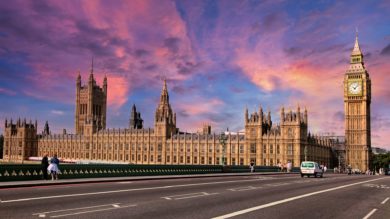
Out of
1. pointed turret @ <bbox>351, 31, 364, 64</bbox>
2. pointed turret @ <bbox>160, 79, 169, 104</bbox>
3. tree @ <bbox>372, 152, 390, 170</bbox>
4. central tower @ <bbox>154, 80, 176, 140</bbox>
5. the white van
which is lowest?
tree @ <bbox>372, 152, 390, 170</bbox>

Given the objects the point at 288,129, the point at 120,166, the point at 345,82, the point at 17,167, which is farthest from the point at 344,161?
the point at 17,167

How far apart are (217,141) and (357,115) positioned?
53.8 m

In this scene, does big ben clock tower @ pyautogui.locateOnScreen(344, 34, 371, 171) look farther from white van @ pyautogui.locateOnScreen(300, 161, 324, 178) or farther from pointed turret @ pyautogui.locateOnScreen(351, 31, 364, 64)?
white van @ pyautogui.locateOnScreen(300, 161, 324, 178)

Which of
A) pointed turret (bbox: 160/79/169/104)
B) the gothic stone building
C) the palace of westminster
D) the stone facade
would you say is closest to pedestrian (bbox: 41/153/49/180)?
the gothic stone building

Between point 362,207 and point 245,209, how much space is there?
5510 mm

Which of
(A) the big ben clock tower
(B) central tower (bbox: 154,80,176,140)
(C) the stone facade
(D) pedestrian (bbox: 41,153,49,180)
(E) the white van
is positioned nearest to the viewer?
(D) pedestrian (bbox: 41,153,49,180)

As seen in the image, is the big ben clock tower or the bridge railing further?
the big ben clock tower

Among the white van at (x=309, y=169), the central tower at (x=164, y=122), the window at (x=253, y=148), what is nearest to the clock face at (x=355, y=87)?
the window at (x=253, y=148)

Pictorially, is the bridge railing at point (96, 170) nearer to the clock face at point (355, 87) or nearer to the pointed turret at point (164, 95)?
the pointed turret at point (164, 95)

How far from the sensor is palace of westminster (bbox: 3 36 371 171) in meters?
116

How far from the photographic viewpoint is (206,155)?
126 m

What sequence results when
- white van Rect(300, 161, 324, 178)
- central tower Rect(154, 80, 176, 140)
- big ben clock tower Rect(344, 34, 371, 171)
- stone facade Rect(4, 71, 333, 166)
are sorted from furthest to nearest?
big ben clock tower Rect(344, 34, 371, 171) < central tower Rect(154, 80, 176, 140) < stone facade Rect(4, 71, 333, 166) < white van Rect(300, 161, 324, 178)

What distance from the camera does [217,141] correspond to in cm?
12475

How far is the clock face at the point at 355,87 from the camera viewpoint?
495ft
